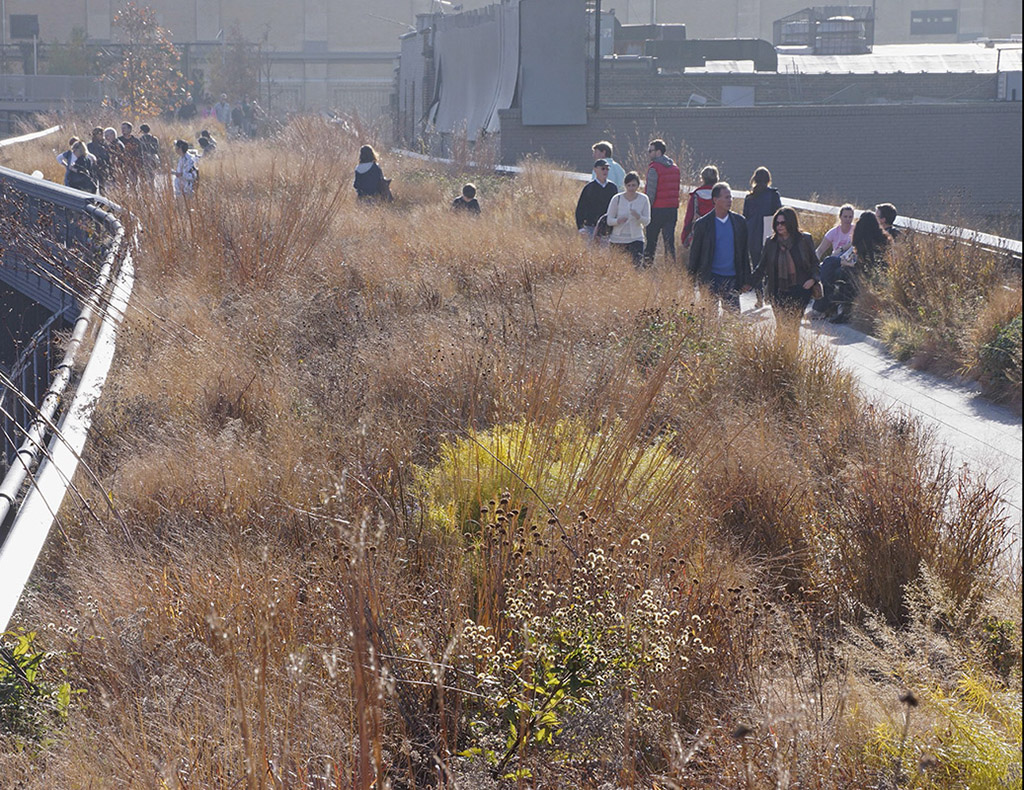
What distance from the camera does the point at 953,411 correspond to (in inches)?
329

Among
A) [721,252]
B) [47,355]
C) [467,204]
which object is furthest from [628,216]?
[47,355]

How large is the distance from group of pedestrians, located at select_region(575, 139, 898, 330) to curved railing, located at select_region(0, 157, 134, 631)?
5.02m

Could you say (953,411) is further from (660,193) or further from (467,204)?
(467,204)

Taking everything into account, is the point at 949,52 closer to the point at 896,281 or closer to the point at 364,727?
the point at 896,281

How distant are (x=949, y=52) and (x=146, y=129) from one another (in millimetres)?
27098

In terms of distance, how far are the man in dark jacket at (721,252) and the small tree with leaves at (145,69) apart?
1099 inches

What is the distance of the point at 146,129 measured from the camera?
2128cm

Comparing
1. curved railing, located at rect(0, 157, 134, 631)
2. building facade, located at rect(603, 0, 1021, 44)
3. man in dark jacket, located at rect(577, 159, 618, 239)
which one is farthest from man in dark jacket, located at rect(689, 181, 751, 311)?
building facade, located at rect(603, 0, 1021, 44)

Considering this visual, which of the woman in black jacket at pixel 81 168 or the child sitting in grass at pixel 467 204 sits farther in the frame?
the woman in black jacket at pixel 81 168

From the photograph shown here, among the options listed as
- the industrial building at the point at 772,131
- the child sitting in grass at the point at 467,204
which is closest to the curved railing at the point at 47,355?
the child sitting in grass at the point at 467,204

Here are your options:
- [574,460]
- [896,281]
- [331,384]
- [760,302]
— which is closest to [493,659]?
[574,460]

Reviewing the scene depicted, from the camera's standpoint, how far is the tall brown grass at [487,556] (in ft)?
10.3

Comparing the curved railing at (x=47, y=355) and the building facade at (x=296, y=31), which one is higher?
the building facade at (x=296, y=31)

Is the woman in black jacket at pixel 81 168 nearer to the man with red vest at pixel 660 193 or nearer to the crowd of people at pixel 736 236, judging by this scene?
the crowd of people at pixel 736 236
